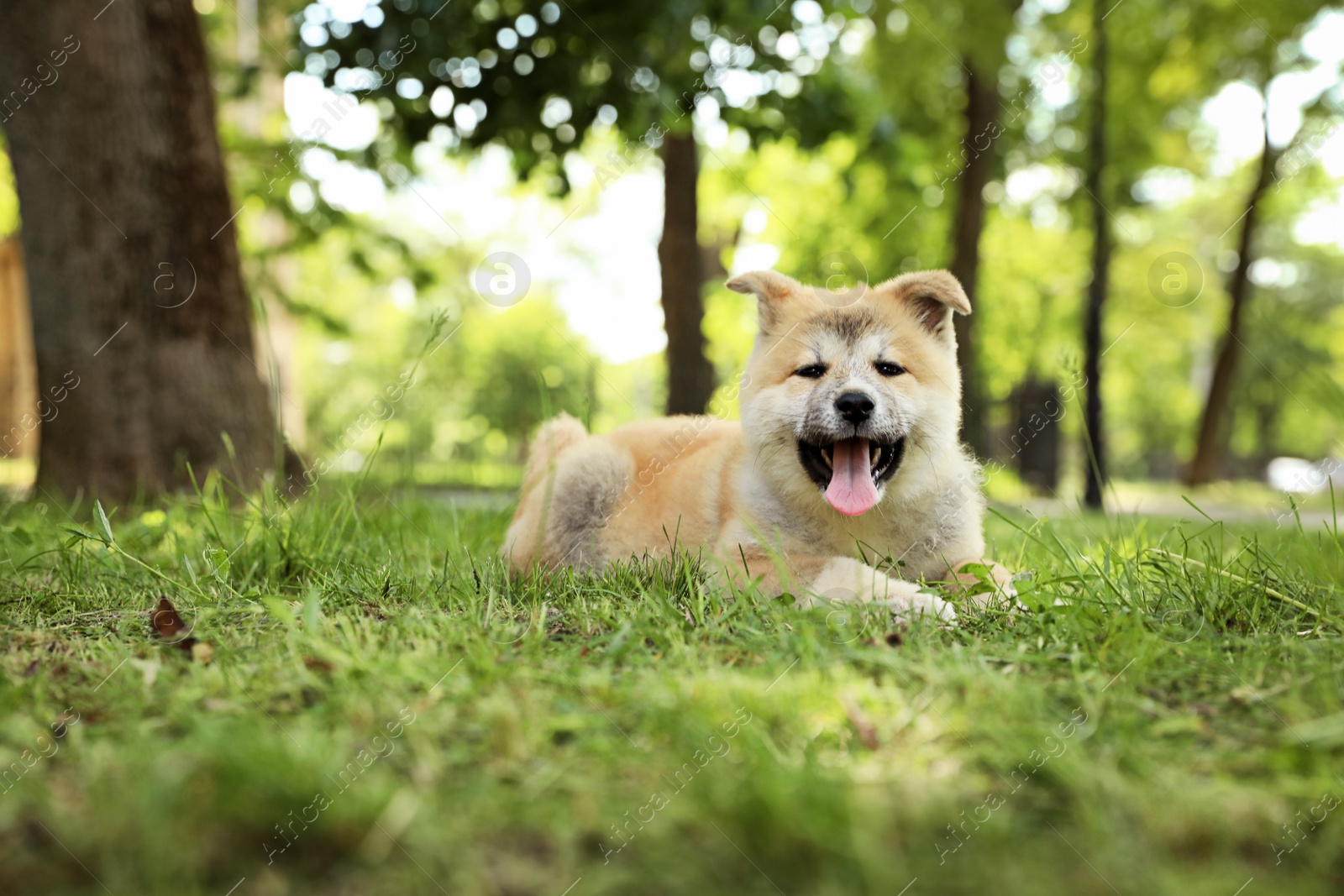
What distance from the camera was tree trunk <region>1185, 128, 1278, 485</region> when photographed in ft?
54.3

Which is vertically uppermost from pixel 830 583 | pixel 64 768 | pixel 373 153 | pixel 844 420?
pixel 373 153

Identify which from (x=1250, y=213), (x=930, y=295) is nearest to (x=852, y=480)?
(x=930, y=295)

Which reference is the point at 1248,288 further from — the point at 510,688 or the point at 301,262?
the point at 301,262

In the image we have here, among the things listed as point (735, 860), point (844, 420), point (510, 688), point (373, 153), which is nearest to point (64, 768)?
point (510, 688)

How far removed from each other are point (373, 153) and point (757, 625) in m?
7.89

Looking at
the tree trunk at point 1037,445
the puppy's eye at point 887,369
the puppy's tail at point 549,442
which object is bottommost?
the tree trunk at point 1037,445

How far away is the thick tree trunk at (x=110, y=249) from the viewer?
616 centimetres

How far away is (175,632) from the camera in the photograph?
284 cm

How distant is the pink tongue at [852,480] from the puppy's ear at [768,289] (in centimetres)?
80

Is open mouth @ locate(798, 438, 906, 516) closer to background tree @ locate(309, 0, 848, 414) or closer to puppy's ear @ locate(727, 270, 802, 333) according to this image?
puppy's ear @ locate(727, 270, 802, 333)

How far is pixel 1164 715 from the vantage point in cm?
218

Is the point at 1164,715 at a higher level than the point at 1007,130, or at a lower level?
lower

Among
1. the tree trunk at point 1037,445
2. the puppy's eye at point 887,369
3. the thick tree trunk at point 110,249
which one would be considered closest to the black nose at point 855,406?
the puppy's eye at point 887,369

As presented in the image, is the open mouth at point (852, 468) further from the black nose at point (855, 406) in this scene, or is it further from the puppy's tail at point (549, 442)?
the puppy's tail at point (549, 442)
